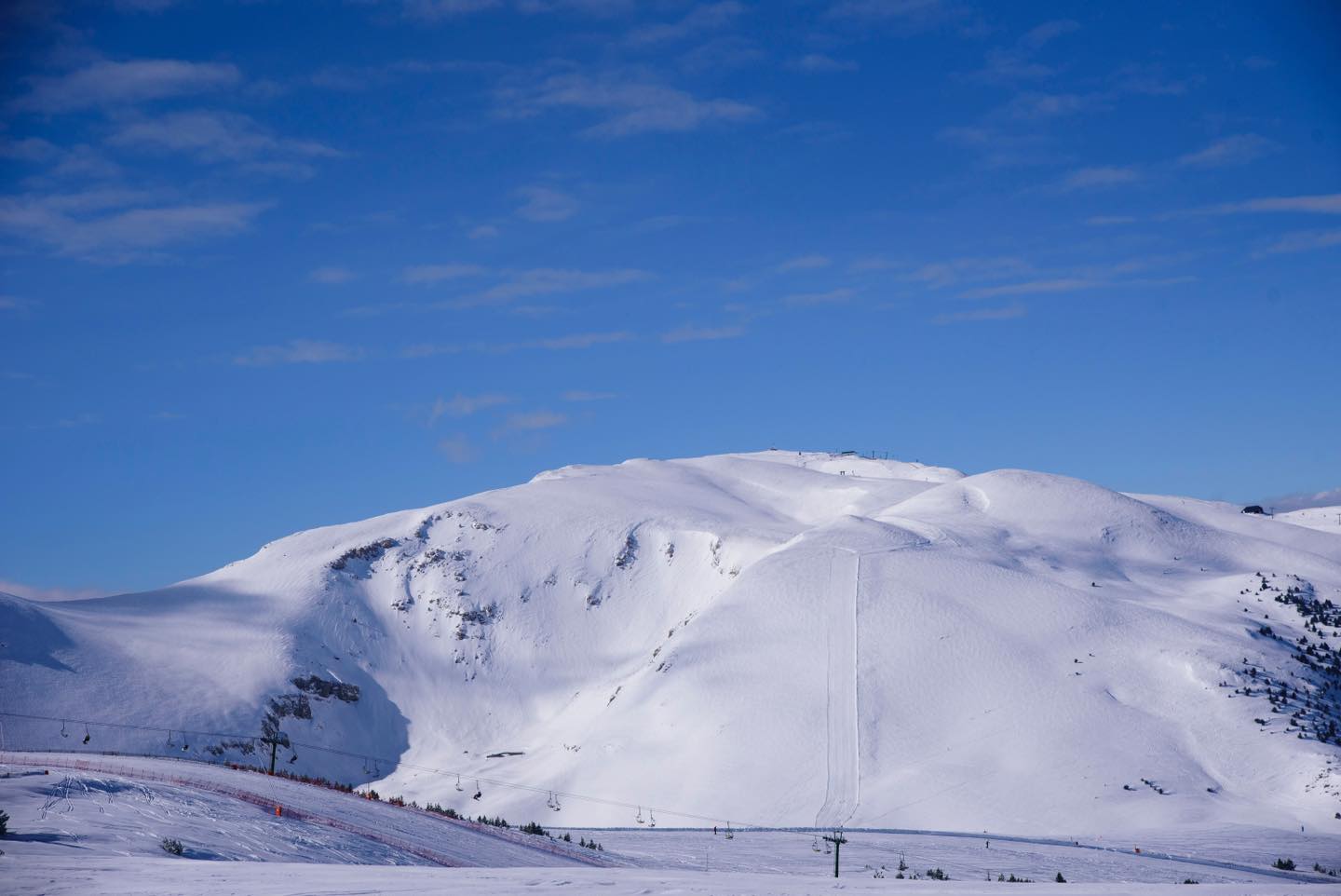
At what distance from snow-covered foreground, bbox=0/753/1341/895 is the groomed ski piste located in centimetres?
18

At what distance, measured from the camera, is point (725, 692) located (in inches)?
2645

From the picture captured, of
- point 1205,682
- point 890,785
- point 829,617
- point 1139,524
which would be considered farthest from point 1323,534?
point 890,785

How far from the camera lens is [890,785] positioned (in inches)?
2190

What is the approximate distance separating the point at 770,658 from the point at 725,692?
3.83 meters

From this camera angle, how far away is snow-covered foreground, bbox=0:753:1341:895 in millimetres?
17812

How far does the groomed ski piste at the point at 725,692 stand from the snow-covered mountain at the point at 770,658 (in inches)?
9.7

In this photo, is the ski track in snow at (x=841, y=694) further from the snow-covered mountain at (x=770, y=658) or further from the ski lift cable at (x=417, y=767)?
the ski lift cable at (x=417, y=767)

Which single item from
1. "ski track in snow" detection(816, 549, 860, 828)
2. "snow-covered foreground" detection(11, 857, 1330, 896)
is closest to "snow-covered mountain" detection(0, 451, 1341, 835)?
"ski track in snow" detection(816, 549, 860, 828)

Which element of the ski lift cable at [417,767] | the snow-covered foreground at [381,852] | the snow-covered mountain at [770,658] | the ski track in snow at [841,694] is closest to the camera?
the snow-covered foreground at [381,852]

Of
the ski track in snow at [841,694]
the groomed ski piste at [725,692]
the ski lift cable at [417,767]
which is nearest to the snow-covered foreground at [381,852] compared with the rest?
the groomed ski piste at [725,692]

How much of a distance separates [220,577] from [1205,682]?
73.7 m

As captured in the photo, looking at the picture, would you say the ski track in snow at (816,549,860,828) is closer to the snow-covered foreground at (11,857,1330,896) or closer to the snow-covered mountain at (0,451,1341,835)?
the snow-covered mountain at (0,451,1341,835)

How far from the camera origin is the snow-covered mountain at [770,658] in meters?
57.0

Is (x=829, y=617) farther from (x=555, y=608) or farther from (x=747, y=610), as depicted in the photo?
Result: (x=555, y=608)
